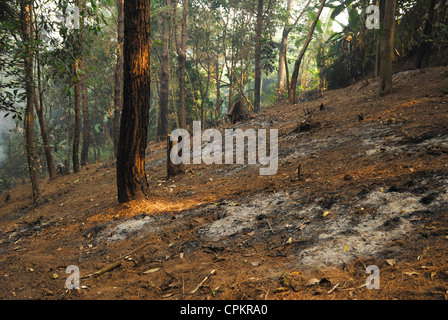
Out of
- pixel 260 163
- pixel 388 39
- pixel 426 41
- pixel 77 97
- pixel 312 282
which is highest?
pixel 426 41

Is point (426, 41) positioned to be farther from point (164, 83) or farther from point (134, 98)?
point (164, 83)

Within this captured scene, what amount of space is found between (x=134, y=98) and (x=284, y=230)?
10.5 feet

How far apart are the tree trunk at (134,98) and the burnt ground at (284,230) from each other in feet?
1.43

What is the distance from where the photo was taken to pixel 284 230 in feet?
11.7

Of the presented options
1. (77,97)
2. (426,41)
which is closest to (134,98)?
(77,97)

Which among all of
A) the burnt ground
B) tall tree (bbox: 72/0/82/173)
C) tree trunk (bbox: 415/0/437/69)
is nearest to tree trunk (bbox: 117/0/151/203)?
the burnt ground

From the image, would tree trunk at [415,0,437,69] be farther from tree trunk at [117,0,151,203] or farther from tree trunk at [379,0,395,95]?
tree trunk at [117,0,151,203]

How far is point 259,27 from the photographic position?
1547cm

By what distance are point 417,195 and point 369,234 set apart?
808 millimetres

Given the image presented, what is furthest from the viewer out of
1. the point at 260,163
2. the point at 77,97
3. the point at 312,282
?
the point at 77,97

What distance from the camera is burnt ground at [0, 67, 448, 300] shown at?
2598mm

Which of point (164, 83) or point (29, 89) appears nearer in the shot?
point (29, 89)
